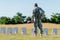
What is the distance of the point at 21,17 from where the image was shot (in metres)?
86.8

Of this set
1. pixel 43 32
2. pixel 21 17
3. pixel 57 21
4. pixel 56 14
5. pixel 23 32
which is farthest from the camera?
pixel 21 17

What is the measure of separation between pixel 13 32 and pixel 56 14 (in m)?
61.4

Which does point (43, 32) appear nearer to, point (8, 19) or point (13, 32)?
point (13, 32)

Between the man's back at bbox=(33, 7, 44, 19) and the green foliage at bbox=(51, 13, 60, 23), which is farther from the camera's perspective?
the green foliage at bbox=(51, 13, 60, 23)

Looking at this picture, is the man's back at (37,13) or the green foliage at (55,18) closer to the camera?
the man's back at (37,13)

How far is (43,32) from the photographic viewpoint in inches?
528

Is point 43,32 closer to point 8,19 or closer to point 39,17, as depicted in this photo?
point 39,17

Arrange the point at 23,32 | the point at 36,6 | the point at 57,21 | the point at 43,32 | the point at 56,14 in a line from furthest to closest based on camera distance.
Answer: the point at 56,14
the point at 57,21
the point at 23,32
the point at 43,32
the point at 36,6

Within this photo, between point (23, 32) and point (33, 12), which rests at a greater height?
point (33, 12)

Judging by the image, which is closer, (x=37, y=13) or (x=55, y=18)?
(x=37, y=13)

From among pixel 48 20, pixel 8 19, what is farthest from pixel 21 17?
pixel 48 20

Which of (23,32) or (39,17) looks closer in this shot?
(39,17)

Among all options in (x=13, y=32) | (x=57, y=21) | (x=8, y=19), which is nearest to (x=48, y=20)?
A: (x=57, y=21)

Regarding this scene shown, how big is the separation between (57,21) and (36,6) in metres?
57.4
